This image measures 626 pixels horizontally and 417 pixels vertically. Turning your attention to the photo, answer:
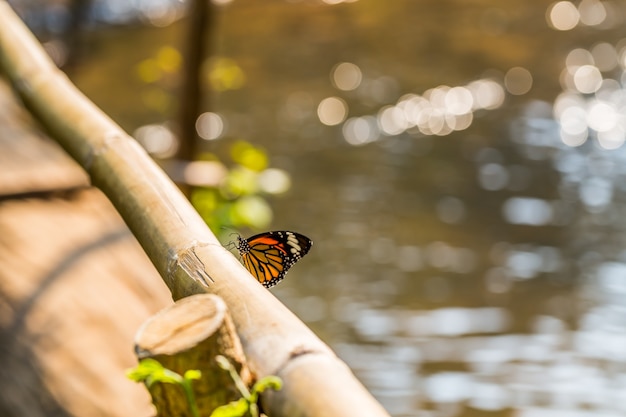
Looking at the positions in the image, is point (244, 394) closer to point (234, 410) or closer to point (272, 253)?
point (234, 410)

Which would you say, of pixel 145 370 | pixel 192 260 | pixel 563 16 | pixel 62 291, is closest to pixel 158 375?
pixel 145 370

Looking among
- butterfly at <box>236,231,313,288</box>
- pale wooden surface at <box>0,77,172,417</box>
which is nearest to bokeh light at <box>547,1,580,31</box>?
pale wooden surface at <box>0,77,172,417</box>

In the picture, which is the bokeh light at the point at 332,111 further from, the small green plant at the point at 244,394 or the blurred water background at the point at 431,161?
the small green plant at the point at 244,394

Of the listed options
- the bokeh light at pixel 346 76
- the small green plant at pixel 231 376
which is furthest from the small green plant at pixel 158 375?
the bokeh light at pixel 346 76

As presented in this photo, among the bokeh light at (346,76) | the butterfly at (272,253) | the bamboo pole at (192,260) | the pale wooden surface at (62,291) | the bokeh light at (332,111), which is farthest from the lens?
the bokeh light at (346,76)

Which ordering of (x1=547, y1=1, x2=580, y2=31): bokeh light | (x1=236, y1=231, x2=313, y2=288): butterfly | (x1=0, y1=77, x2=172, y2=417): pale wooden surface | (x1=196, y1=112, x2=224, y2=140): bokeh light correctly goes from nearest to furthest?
(x1=0, y1=77, x2=172, y2=417): pale wooden surface, (x1=236, y1=231, x2=313, y2=288): butterfly, (x1=196, y1=112, x2=224, y2=140): bokeh light, (x1=547, y1=1, x2=580, y2=31): bokeh light

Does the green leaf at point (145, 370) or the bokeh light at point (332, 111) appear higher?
the bokeh light at point (332, 111)

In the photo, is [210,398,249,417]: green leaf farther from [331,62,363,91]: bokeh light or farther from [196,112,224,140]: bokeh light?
[331,62,363,91]: bokeh light

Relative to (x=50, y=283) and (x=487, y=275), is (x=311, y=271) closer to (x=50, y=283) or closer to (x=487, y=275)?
(x=487, y=275)
